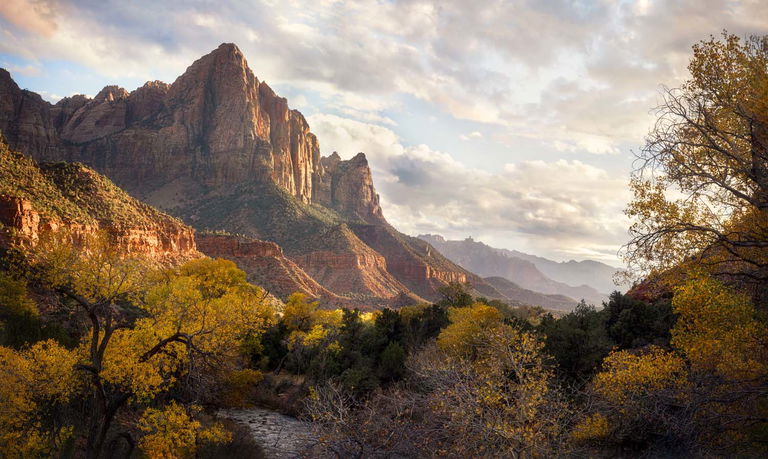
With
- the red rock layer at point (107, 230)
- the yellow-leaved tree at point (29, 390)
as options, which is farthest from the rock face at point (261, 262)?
the yellow-leaved tree at point (29, 390)

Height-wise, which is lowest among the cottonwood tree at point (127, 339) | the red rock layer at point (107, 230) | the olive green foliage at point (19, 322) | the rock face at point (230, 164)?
the olive green foliage at point (19, 322)

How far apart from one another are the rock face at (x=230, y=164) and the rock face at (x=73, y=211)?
2105 centimetres

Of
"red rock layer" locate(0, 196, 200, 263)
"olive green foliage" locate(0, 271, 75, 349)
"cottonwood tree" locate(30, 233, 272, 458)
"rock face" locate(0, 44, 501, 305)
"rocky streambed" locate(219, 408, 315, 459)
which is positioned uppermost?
"rock face" locate(0, 44, 501, 305)

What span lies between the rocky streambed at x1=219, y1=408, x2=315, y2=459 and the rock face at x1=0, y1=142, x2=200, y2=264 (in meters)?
13.4

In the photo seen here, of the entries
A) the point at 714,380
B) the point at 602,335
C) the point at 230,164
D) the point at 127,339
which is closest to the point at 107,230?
the point at 127,339

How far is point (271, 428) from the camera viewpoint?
996 inches

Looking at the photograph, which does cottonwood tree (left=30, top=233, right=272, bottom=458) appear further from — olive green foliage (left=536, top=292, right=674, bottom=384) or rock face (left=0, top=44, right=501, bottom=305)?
rock face (left=0, top=44, right=501, bottom=305)

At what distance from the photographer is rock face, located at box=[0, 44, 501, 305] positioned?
4358 inches

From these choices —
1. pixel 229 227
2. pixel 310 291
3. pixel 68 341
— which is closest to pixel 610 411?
pixel 68 341

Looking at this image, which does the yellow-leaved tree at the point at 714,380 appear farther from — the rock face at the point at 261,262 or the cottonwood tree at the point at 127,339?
the rock face at the point at 261,262

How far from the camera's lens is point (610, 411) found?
13156 millimetres

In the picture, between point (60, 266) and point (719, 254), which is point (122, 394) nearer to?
point (60, 266)

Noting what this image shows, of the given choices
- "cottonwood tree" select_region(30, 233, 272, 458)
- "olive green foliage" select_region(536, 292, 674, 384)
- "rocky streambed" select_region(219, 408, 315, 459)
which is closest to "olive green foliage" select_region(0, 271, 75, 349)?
"cottonwood tree" select_region(30, 233, 272, 458)

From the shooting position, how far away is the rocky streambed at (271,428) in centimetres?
2056
